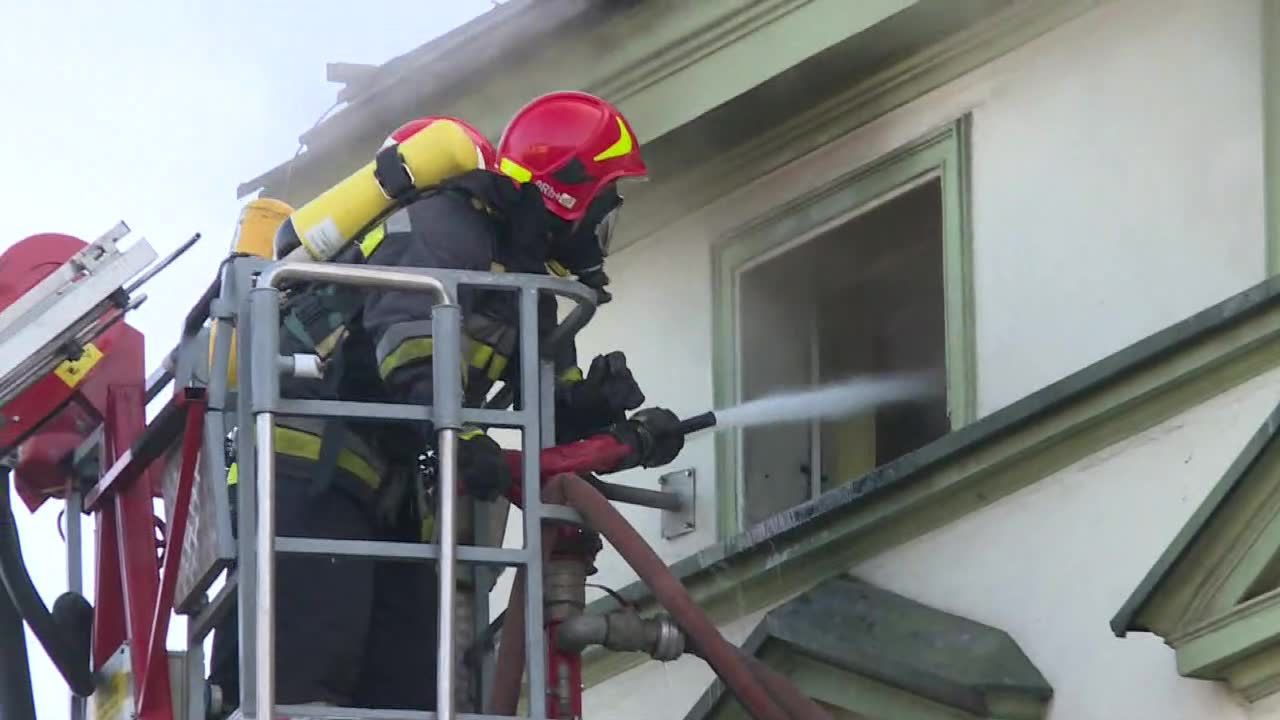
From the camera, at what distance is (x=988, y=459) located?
7.38 m

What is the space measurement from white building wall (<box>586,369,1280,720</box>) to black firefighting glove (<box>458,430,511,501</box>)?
161cm

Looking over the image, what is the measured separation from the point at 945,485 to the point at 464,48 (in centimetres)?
281

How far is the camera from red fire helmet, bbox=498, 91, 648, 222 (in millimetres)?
7191

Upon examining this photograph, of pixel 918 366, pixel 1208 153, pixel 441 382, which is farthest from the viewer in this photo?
pixel 918 366

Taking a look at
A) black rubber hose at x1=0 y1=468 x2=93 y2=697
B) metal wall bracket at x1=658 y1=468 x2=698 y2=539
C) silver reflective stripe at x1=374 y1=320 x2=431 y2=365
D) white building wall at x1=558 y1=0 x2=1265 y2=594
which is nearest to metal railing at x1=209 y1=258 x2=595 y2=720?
silver reflective stripe at x1=374 y1=320 x2=431 y2=365

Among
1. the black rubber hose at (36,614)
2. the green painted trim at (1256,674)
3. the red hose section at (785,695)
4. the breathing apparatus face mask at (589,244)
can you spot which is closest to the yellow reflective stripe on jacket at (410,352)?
the breathing apparatus face mask at (589,244)

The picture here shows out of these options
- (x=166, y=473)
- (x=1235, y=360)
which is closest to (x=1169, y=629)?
(x=1235, y=360)

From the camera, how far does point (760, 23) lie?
329 inches

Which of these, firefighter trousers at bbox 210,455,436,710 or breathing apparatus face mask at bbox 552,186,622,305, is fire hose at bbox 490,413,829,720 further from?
breathing apparatus face mask at bbox 552,186,622,305

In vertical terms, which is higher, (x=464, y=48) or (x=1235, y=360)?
(x=464, y=48)

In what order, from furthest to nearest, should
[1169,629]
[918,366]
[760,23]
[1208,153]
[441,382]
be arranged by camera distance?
[918,366] → [760,23] → [1208,153] → [1169,629] → [441,382]

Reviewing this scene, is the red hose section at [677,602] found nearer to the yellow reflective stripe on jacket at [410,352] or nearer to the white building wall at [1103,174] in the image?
the yellow reflective stripe on jacket at [410,352]

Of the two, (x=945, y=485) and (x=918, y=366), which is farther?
(x=918, y=366)

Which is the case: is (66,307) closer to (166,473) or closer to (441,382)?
(166,473)
